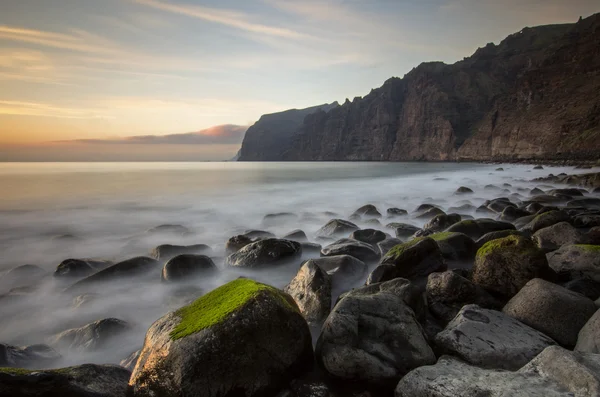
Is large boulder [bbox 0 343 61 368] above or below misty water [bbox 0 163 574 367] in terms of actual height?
above

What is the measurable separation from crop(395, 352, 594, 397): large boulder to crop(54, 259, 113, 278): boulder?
7593 mm

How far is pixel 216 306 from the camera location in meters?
3.39

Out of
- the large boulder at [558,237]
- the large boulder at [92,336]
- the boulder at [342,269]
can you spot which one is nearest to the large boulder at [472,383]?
the boulder at [342,269]

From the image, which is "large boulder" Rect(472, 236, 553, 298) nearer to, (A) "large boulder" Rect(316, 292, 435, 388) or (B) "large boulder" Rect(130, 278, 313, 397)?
(A) "large boulder" Rect(316, 292, 435, 388)

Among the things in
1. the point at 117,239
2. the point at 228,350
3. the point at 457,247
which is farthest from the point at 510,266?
the point at 117,239

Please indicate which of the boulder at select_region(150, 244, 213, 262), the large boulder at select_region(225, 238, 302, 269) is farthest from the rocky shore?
the boulder at select_region(150, 244, 213, 262)

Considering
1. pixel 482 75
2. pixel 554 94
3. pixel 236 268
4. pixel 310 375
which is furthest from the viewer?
pixel 482 75

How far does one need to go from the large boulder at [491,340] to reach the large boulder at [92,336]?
4436 mm

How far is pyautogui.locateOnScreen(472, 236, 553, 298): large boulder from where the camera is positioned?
468 cm

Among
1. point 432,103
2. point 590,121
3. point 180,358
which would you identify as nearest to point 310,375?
point 180,358

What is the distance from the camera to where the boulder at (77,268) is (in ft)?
25.0

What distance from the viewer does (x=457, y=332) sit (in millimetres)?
3475

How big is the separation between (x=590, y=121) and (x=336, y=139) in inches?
5276

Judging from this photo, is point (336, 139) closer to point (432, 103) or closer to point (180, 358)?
point (432, 103)
